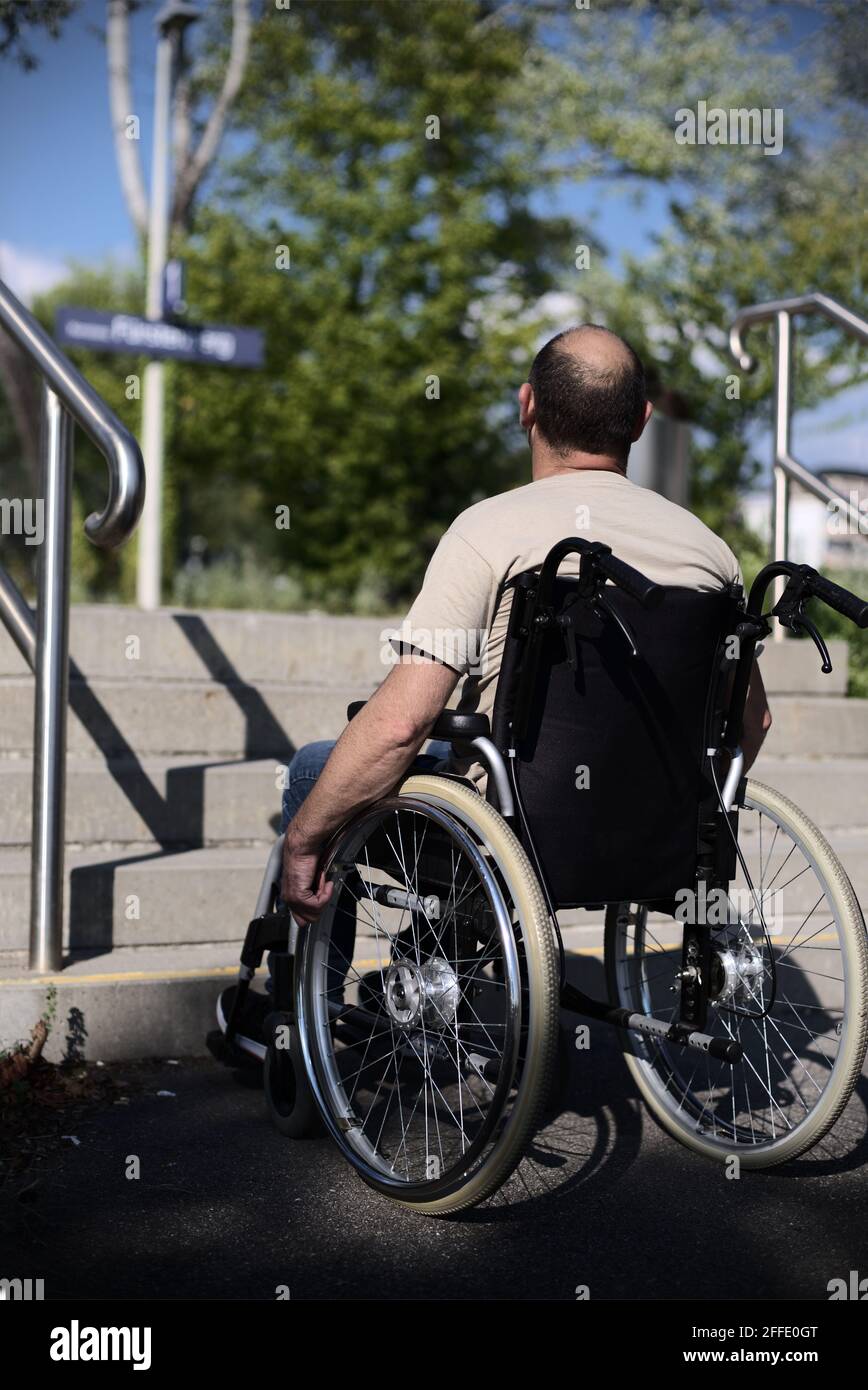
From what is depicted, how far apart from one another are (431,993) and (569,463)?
1012mm

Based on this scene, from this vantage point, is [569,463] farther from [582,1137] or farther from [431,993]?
[582,1137]

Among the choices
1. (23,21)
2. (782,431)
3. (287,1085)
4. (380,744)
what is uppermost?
(23,21)

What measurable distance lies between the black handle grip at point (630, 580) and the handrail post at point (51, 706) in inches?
58.7

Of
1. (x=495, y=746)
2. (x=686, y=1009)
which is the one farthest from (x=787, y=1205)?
(x=495, y=746)

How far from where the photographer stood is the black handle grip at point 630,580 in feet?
7.16

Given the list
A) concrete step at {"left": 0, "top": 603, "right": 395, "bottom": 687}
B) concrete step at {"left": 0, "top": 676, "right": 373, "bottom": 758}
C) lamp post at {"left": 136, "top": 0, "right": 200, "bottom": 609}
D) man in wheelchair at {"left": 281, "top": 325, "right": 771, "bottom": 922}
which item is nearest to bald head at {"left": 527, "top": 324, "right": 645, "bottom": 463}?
man in wheelchair at {"left": 281, "top": 325, "right": 771, "bottom": 922}

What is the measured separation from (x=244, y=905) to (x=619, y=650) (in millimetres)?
1696

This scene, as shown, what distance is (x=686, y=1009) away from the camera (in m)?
2.61

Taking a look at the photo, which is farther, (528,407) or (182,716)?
(182,716)

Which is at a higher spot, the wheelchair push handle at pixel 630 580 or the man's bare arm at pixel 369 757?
the wheelchair push handle at pixel 630 580

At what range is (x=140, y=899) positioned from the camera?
144 inches

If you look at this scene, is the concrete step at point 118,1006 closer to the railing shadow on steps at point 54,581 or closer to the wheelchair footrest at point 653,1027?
the railing shadow on steps at point 54,581

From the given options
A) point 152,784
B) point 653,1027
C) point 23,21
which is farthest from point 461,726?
point 23,21

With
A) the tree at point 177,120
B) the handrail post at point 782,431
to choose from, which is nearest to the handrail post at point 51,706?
the handrail post at point 782,431
